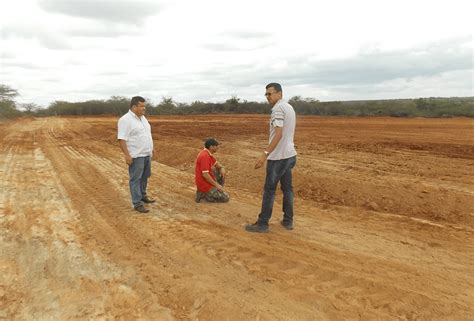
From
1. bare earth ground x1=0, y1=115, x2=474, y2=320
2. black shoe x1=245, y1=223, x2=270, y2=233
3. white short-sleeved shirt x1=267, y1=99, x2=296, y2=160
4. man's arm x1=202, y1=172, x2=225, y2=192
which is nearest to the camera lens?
bare earth ground x1=0, y1=115, x2=474, y2=320

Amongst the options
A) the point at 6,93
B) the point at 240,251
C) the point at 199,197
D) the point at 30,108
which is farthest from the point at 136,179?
the point at 30,108

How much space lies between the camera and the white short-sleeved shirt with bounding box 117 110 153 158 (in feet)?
19.7

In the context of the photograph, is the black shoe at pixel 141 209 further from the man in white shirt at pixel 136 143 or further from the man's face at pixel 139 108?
the man's face at pixel 139 108

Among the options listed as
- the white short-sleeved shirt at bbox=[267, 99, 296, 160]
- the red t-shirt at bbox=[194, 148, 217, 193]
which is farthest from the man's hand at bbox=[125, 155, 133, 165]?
the white short-sleeved shirt at bbox=[267, 99, 296, 160]

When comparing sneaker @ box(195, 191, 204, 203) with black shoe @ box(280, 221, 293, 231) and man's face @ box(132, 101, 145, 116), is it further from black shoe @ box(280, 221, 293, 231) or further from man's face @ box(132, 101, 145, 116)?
black shoe @ box(280, 221, 293, 231)

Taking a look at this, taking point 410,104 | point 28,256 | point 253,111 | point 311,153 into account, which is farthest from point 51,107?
point 28,256

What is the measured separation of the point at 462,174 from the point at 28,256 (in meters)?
8.33

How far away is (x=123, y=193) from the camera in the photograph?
7496 millimetres

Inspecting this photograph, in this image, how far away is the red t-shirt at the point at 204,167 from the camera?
6.58 metres

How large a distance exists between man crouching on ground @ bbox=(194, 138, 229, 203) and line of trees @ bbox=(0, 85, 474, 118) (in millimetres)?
33735

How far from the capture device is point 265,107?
53062 millimetres

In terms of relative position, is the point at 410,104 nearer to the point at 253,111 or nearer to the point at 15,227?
the point at 253,111

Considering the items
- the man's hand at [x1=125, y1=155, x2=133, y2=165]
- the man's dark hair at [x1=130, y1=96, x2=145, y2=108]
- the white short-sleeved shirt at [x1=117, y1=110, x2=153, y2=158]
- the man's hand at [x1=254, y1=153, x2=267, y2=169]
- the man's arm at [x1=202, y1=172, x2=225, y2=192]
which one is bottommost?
the man's arm at [x1=202, y1=172, x2=225, y2=192]

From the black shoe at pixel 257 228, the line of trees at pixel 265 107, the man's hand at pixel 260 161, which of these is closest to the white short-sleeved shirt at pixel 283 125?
the man's hand at pixel 260 161
